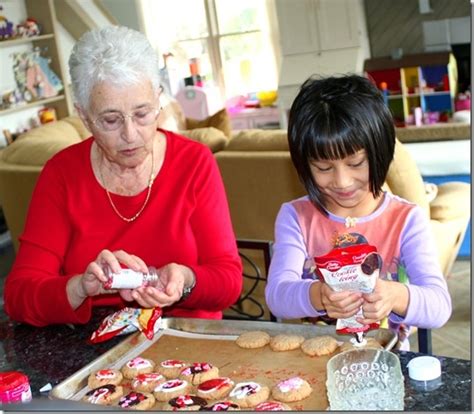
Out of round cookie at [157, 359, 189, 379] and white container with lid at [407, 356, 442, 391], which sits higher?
white container with lid at [407, 356, 442, 391]

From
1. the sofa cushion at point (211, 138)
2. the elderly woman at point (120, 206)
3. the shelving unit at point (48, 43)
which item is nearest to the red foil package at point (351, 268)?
the elderly woman at point (120, 206)

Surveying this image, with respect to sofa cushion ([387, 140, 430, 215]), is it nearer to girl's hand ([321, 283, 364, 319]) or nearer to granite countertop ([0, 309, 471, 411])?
granite countertop ([0, 309, 471, 411])

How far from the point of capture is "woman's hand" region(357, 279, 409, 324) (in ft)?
3.18

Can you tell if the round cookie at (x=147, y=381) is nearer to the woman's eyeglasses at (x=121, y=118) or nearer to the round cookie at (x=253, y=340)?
the round cookie at (x=253, y=340)

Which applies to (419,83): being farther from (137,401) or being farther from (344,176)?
(137,401)

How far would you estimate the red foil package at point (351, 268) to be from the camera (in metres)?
0.92

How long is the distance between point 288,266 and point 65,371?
0.35m

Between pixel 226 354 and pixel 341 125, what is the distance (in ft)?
1.11

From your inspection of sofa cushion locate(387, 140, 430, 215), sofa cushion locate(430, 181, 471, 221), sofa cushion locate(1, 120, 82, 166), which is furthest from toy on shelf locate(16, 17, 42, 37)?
sofa cushion locate(387, 140, 430, 215)

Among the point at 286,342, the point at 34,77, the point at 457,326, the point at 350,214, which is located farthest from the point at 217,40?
the point at 34,77

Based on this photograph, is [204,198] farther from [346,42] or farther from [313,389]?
[346,42]

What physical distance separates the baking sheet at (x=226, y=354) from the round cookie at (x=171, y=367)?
3cm

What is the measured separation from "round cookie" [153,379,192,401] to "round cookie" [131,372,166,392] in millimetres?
10

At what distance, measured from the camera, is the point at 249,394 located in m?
0.94
